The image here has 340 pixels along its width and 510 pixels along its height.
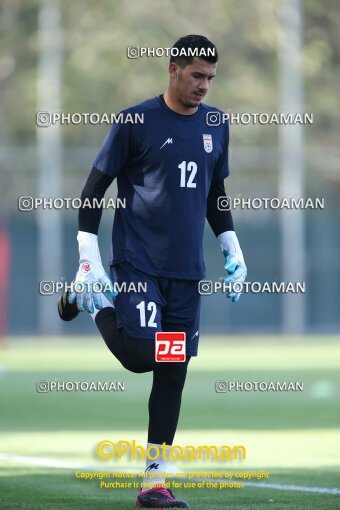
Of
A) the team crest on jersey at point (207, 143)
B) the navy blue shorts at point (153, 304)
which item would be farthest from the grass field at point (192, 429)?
the team crest on jersey at point (207, 143)

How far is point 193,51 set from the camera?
23.8 feet

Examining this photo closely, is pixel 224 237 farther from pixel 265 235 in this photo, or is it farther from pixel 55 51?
pixel 55 51

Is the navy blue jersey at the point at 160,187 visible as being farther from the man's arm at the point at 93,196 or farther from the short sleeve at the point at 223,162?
the short sleeve at the point at 223,162

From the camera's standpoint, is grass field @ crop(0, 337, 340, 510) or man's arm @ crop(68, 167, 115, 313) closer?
man's arm @ crop(68, 167, 115, 313)

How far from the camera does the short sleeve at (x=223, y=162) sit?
7602mm

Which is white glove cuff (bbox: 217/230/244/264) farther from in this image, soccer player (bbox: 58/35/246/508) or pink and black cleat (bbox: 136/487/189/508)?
pink and black cleat (bbox: 136/487/189/508)

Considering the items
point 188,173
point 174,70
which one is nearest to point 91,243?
point 188,173

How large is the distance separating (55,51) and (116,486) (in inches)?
1178

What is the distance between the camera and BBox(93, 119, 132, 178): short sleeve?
23.8ft

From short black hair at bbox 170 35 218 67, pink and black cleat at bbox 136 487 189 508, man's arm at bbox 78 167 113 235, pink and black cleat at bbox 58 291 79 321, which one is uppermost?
short black hair at bbox 170 35 218 67

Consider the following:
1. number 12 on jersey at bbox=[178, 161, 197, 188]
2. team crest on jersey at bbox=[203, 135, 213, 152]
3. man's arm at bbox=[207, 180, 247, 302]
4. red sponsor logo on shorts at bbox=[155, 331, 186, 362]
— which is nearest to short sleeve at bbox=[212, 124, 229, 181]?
man's arm at bbox=[207, 180, 247, 302]

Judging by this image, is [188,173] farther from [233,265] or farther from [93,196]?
[233,265]

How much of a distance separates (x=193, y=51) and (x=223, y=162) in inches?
26.2

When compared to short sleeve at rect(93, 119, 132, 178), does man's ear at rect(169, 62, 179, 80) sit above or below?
above
